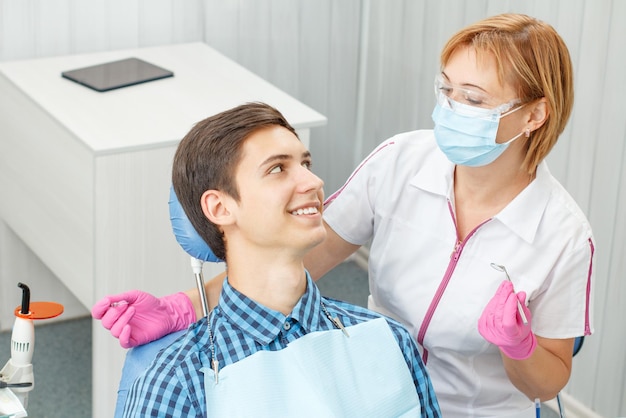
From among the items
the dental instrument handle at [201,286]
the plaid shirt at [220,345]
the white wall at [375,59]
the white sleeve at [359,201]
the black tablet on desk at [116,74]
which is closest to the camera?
the plaid shirt at [220,345]

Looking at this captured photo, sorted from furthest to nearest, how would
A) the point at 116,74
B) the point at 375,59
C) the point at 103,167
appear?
the point at 375,59 → the point at 116,74 → the point at 103,167

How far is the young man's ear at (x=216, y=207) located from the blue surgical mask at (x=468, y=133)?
0.48m

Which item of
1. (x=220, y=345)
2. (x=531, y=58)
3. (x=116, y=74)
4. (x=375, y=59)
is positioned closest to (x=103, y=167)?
(x=116, y=74)

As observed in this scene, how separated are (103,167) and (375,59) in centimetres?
133

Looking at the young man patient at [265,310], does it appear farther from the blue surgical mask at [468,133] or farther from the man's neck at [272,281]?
the blue surgical mask at [468,133]

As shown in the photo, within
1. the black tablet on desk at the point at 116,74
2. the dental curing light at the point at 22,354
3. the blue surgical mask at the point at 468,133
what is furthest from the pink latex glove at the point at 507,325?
the black tablet on desk at the point at 116,74

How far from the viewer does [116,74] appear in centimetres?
293

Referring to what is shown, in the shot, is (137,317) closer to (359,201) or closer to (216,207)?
(216,207)

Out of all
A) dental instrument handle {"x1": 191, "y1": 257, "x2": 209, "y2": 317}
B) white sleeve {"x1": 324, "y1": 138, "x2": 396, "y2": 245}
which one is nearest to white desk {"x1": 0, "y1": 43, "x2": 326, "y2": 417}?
white sleeve {"x1": 324, "y1": 138, "x2": 396, "y2": 245}

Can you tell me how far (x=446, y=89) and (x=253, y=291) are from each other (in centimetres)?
56

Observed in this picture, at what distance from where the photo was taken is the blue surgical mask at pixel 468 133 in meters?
1.96

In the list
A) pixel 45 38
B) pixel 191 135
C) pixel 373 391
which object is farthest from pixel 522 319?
pixel 45 38

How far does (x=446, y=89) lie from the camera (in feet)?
6.55

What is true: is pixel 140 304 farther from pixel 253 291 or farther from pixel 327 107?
pixel 327 107
